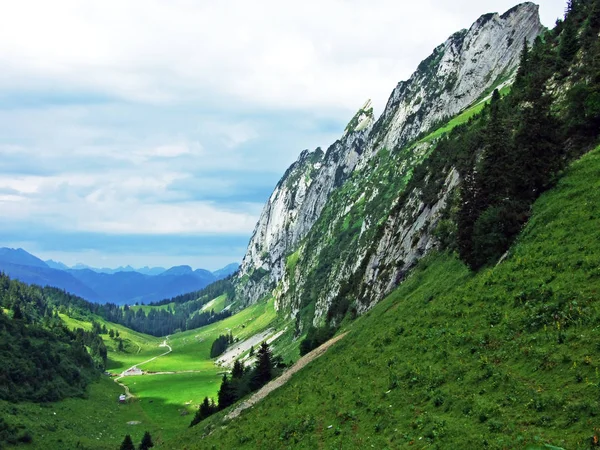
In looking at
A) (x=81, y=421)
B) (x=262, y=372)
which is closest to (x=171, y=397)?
(x=81, y=421)

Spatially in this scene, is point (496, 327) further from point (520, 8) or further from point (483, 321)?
point (520, 8)

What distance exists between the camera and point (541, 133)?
40875mm

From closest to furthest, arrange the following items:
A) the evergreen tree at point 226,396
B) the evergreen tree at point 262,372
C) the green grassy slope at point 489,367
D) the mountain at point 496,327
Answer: the green grassy slope at point 489,367 → the mountain at point 496,327 → the evergreen tree at point 262,372 → the evergreen tree at point 226,396

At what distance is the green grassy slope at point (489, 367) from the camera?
1823 centimetres

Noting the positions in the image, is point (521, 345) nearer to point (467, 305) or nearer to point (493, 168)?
point (467, 305)

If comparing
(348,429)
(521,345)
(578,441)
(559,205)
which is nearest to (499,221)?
Result: (559,205)

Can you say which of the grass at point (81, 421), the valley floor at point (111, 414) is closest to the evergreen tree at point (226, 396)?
the valley floor at point (111, 414)

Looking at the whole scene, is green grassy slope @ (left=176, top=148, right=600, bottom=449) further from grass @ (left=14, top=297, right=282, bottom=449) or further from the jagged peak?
the jagged peak

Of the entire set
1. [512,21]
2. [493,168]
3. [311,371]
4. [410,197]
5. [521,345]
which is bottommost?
[311,371]

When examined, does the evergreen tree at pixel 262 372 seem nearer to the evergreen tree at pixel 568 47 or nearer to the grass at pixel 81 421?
the grass at pixel 81 421

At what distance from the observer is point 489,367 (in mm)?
23062

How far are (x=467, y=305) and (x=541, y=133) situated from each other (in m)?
20.2

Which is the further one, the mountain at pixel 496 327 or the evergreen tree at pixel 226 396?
the evergreen tree at pixel 226 396

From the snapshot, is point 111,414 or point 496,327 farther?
point 111,414
